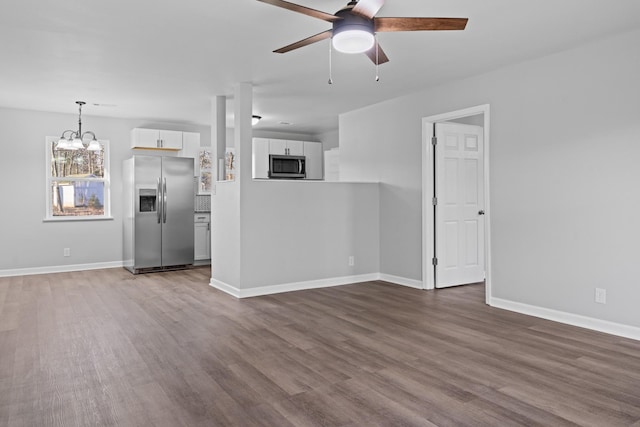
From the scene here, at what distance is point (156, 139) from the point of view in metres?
7.55

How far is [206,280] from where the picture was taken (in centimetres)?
637

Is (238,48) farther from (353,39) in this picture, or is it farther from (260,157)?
(260,157)

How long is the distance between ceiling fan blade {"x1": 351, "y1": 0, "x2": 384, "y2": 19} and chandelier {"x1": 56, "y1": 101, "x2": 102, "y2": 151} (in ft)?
16.3

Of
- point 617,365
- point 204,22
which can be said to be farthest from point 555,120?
point 204,22

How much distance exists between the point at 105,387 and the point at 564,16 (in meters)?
3.97

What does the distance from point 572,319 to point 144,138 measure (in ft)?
21.2

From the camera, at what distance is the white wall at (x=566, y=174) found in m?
3.74

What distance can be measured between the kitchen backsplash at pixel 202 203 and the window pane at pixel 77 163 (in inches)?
61.7

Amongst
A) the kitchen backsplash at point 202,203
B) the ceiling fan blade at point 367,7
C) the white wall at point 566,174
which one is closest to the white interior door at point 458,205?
the white wall at point 566,174

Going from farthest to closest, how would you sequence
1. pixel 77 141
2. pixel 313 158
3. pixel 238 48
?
pixel 313 158, pixel 77 141, pixel 238 48

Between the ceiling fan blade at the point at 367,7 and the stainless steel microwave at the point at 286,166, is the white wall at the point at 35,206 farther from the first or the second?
the ceiling fan blade at the point at 367,7

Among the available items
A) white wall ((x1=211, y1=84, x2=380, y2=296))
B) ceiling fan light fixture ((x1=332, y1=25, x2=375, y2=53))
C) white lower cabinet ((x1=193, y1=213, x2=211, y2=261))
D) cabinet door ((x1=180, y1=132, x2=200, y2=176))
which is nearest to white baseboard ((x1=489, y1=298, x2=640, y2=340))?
white wall ((x1=211, y1=84, x2=380, y2=296))

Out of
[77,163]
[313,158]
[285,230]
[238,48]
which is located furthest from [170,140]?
[238,48]

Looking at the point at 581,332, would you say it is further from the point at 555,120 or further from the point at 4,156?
the point at 4,156
